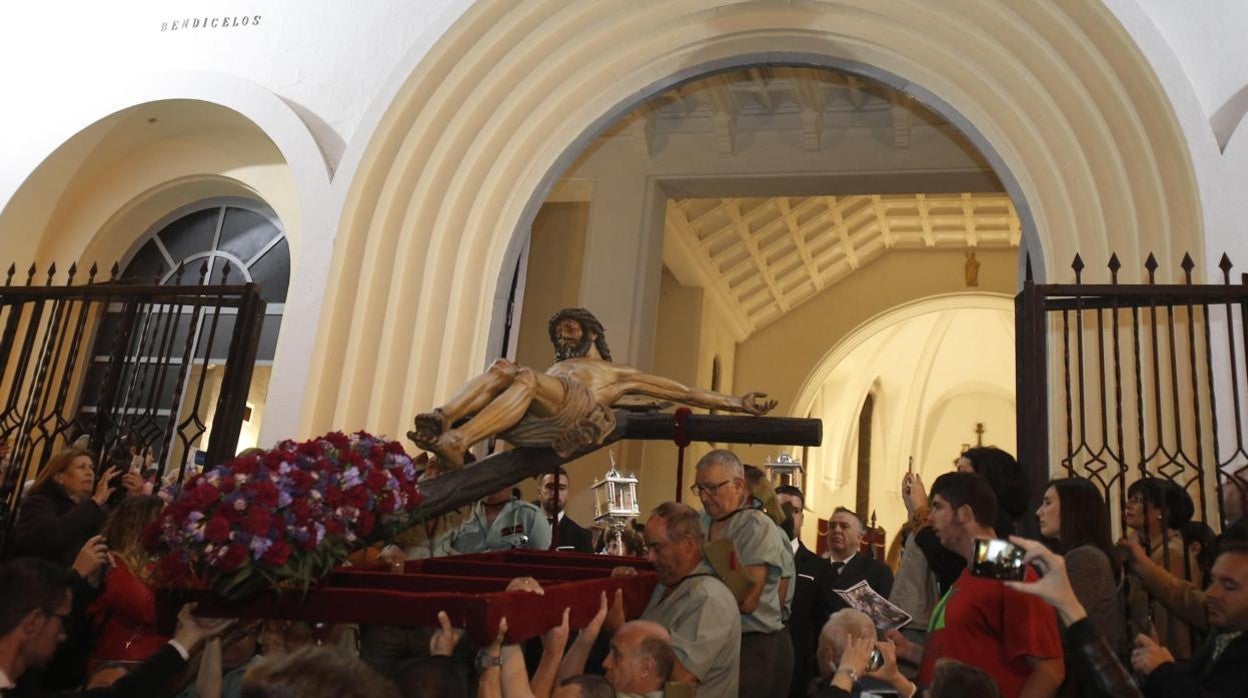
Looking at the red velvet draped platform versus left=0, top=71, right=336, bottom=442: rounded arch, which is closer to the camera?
the red velvet draped platform

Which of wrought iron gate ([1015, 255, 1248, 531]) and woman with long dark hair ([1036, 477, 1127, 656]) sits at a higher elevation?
wrought iron gate ([1015, 255, 1248, 531])

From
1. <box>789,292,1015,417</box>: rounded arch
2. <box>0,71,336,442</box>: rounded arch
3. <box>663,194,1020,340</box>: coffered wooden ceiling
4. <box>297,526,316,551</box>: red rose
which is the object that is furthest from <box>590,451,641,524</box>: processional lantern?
<box>789,292,1015,417</box>: rounded arch

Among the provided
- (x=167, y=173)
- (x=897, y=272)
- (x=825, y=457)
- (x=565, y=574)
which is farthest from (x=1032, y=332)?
(x=825, y=457)

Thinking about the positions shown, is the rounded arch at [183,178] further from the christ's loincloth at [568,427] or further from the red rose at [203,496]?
the red rose at [203,496]

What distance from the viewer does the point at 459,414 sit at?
13.9ft

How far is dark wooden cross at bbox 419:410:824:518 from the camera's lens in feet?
13.6

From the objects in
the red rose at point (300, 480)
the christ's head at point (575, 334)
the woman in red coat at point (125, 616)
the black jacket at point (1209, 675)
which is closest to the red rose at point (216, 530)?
the red rose at point (300, 480)

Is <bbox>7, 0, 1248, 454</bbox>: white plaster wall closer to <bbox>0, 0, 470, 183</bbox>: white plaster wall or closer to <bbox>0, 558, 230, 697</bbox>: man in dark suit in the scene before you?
<bbox>0, 0, 470, 183</bbox>: white plaster wall

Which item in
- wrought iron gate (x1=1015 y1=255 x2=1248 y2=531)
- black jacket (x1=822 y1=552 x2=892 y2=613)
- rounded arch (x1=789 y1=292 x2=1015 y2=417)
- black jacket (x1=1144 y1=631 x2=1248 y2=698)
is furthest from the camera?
rounded arch (x1=789 y1=292 x2=1015 y2=417)

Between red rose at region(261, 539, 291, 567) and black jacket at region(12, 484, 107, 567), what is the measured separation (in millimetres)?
2229

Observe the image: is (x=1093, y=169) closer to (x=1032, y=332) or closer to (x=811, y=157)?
(x=1032, y=332)

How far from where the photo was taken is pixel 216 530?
2953 millimetres

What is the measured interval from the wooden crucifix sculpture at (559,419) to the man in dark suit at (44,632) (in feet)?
3.49

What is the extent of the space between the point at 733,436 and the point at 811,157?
21.5 ft
